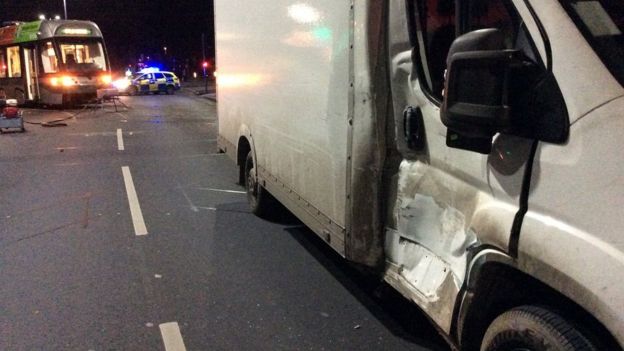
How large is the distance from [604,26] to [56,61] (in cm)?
2352

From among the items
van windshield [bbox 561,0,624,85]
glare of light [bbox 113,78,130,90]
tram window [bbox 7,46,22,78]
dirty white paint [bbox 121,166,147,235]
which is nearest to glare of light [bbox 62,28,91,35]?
tram window [bbox 7,46,22,78]

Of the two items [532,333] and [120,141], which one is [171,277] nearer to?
[532,333]

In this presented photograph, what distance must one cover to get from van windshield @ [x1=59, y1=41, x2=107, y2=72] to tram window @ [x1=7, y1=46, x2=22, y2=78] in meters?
2.79

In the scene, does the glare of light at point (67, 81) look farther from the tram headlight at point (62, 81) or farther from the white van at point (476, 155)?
the white van at point (476, 155)

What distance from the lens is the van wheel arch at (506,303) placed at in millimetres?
2170

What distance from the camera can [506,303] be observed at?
2.68 m

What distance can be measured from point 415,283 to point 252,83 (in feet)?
11.8

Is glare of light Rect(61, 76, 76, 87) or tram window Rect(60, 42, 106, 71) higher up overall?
tram window Rect(60, 42, 106, 71)

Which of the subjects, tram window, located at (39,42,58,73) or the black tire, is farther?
tram window, located at (39,42,58,73)

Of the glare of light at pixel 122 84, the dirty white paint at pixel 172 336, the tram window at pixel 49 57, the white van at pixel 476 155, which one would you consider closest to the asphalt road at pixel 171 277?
the dirty white paint at pixel 172 336

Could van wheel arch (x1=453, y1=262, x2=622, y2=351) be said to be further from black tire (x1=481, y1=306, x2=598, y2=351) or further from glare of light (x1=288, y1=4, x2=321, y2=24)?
glare of light (x1=288, y1=4, x2=321, y2=24)

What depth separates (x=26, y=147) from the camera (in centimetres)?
1342

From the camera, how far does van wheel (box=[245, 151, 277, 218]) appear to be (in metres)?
6.80

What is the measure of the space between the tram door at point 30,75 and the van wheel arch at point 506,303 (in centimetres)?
2422
